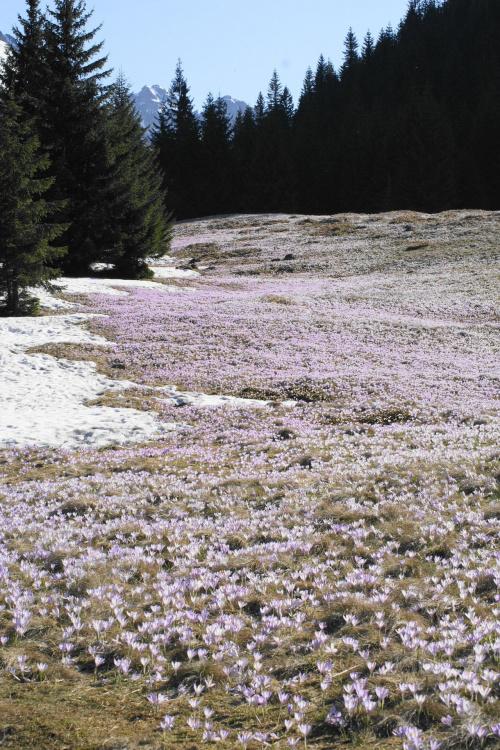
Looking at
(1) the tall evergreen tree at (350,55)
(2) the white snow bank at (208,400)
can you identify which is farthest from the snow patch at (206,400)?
(1) the tall evergreen tree at (350,55)

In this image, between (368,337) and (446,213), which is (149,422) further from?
(446,213)

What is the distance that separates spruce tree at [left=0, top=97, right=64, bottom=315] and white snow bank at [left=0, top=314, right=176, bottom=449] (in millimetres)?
3394

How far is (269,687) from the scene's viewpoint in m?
3.43

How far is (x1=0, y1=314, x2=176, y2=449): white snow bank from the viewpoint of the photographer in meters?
11.7

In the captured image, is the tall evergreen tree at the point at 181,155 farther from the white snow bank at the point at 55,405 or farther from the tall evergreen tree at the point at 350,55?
the white snow bank at the point at 55,405

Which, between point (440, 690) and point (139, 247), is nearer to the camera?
point (440, 690)

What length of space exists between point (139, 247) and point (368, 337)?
2103cm

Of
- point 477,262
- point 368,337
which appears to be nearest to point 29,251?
point 368,337

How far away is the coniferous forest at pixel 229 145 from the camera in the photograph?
104ft

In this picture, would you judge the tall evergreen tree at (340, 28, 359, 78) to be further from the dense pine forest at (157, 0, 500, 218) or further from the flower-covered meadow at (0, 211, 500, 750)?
the flower-covered meadow at (0, 211, 500, 750)

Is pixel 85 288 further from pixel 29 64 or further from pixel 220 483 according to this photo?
pixel 220 483

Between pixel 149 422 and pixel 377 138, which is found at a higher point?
pixel 377 138

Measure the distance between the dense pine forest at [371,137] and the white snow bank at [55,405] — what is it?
7922 cm

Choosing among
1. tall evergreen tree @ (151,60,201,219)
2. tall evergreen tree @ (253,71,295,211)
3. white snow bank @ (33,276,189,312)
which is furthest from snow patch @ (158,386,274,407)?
tall evergreen tree @ (151,60,201,219)
